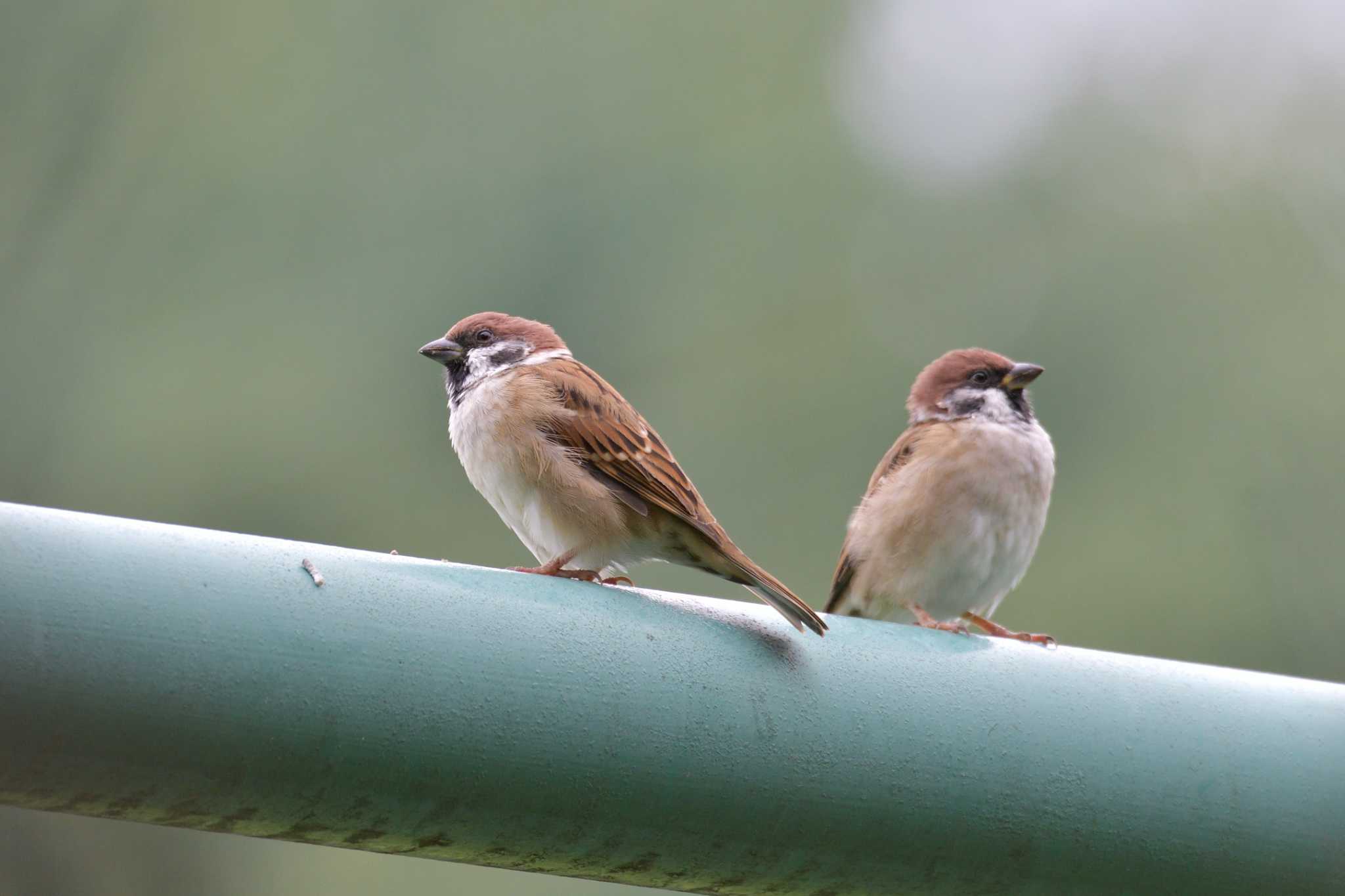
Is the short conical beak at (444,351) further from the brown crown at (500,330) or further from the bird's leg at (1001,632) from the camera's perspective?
the bird's leg at (1001,632)

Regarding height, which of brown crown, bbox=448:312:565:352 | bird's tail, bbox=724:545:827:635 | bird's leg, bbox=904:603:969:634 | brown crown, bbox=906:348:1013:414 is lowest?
bird's leg, bbox=904:603:969:634

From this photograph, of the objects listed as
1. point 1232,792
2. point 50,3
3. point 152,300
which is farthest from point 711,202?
point 1232,792

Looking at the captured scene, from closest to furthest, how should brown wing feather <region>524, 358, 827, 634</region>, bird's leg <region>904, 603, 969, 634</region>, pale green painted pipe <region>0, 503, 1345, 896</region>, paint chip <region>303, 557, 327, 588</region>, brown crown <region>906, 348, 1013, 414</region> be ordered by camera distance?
1. pale green painted pipe <region>0, 503, 1345, 896</region>
2. paint chip <region>303, 557, 327, 588</region>
3. brown wing feather <region>524, 358, 827, 634</region>
4. bird's leg <region>904, 603, 969, 634</region>
5. brown crown <region>906, 348, 1013, 414</region>

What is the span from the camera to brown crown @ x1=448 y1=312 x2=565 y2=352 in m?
3.67

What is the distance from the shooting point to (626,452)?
2975mm

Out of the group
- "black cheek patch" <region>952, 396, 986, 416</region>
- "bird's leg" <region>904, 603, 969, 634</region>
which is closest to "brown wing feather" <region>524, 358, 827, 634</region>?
"bird's leg" <region>904, 603, 969, 634</region>

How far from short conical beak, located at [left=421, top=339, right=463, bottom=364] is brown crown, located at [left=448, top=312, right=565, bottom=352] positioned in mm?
26

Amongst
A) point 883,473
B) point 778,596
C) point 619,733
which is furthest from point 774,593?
point 883,473

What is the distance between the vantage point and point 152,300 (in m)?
11.0

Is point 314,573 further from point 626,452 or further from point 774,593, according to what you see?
point 626,452

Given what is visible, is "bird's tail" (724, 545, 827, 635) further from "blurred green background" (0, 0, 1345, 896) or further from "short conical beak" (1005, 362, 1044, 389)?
"blurred green background" (0, 0, 1345, 896)

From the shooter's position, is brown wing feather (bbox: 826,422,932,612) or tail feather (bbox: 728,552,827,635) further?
brown wing feather (bbox: 826,422,932,612)

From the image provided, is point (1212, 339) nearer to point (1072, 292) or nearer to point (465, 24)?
point (1072, 292)

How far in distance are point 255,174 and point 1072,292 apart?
639cm
